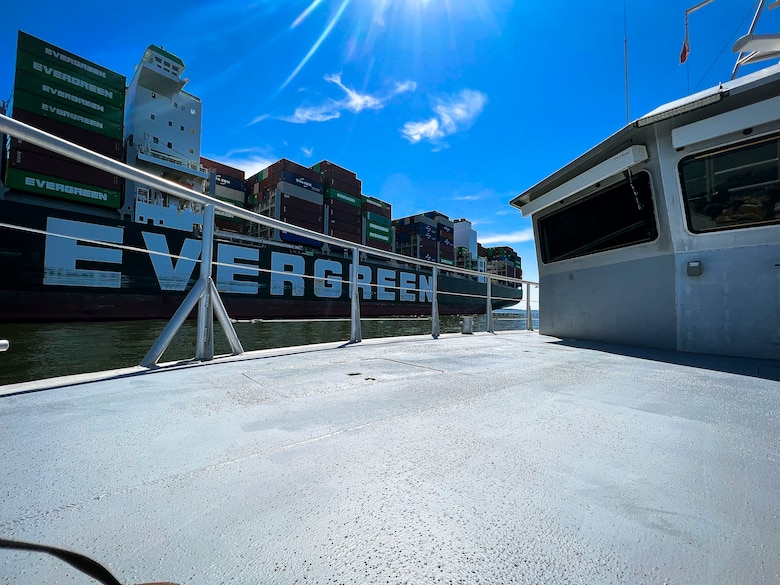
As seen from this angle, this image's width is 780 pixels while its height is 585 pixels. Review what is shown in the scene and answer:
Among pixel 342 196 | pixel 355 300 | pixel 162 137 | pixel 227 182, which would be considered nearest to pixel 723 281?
pixel 355 300

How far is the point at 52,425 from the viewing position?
105 cm

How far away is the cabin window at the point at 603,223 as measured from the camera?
135 inches

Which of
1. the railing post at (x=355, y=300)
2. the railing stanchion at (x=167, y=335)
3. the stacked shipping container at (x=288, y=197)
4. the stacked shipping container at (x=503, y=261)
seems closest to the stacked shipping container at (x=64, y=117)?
the stacked shipping container at (x=288, y=197)

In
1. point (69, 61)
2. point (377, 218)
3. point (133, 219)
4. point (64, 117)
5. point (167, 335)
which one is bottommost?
point (167, 335)

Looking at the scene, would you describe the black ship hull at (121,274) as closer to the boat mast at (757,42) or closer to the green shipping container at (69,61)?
the boat mast at (757,42)

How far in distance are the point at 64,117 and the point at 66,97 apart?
36.2 inches

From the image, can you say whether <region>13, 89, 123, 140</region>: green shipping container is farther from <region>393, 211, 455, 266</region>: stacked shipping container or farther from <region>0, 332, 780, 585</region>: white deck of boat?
<region>393, 211, 455, 266</region>: stacked shipping container

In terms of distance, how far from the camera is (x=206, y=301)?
2176 mm

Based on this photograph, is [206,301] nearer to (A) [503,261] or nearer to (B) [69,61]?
(B) [69,61]

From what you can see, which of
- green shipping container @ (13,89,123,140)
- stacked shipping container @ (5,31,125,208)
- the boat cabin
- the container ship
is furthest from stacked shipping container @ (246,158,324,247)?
the boat cabin

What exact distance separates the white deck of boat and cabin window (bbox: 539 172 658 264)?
257 cm

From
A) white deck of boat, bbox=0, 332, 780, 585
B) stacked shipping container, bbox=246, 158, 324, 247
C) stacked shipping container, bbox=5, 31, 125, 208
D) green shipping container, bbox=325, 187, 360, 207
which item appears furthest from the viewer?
green shipping container, bbox=325, 187, 360, 207

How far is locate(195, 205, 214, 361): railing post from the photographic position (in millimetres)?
2131

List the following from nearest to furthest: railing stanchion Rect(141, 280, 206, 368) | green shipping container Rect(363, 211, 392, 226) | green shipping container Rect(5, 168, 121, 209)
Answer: railing stanchion Rect(141, 280, 206, 368) → green shipping container Rect(5, 168, 121, 209) → green shipping container Rect(363, 211, 392, 226)
